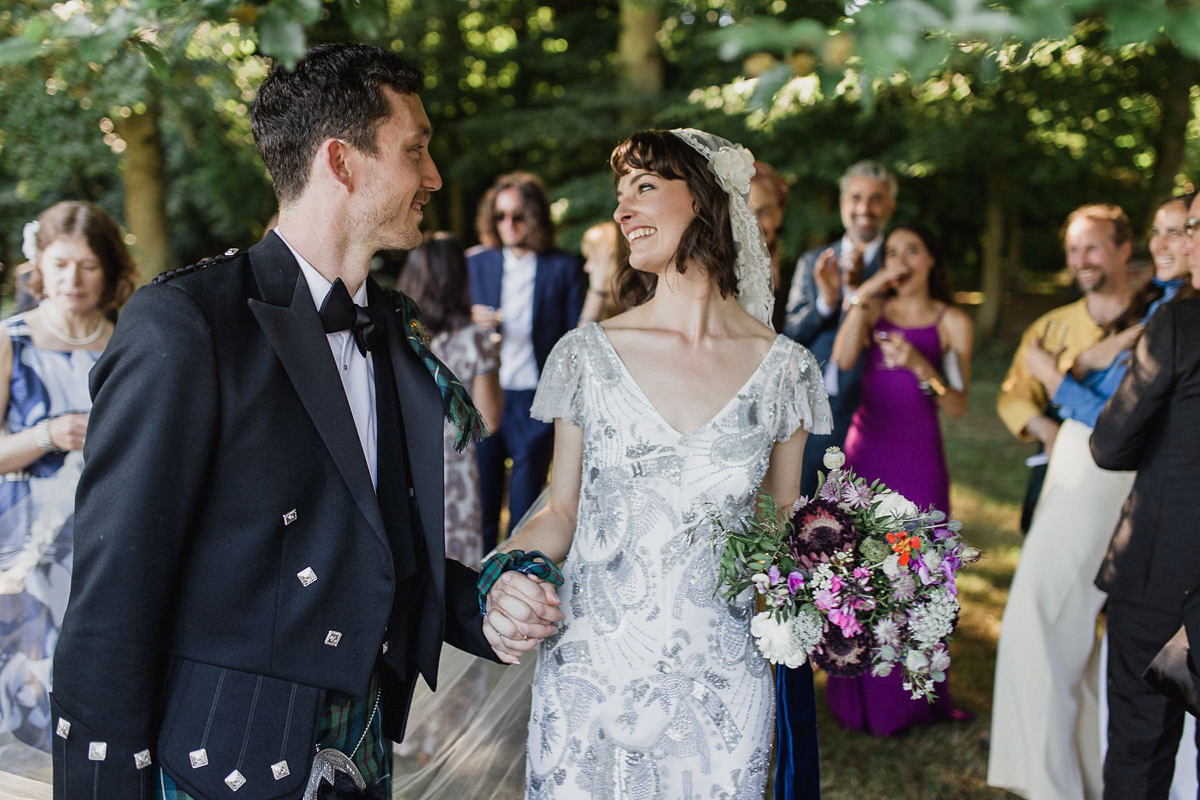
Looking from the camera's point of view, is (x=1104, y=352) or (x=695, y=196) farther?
(x=1104, y=352)

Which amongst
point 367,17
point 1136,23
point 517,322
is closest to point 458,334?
point 517,322

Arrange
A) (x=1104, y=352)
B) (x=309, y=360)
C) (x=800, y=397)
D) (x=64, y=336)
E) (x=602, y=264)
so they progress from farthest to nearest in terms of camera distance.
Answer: (x=602, y=264)
(x=1104, y=352)
(x=64, y=336)
(x=800, y=397)
(x=309, y=360)

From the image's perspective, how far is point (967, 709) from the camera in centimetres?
489

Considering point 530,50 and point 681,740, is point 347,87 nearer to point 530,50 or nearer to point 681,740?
point 681,740

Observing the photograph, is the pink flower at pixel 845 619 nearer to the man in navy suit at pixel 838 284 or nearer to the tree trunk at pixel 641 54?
the man in navy suit at pixel 838 284

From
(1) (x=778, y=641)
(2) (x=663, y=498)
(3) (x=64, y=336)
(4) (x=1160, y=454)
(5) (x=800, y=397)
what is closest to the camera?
(1) (x=778, y=641)

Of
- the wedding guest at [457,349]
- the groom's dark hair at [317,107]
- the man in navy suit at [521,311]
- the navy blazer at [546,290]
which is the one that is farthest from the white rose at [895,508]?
the navy blazer at [546,290]

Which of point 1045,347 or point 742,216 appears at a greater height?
point 742,216

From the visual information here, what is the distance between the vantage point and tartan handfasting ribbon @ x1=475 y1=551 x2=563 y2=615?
2.14 meters

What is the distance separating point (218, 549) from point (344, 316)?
0.51 meters

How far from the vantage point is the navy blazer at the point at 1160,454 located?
9.61ft

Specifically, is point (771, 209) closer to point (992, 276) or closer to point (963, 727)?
point (963, 727)

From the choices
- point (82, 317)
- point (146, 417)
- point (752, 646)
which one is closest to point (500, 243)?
point (82, 317)

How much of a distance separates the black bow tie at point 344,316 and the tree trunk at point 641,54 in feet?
38.7
